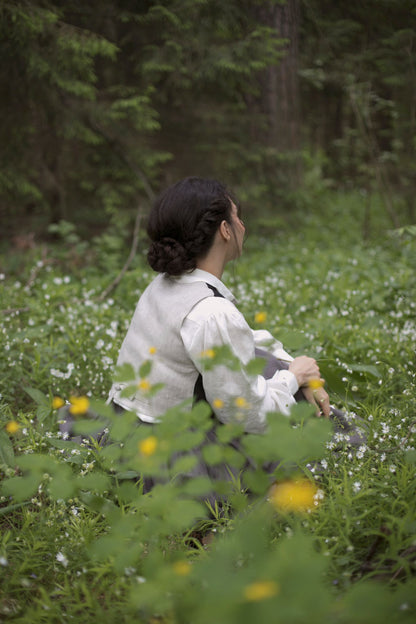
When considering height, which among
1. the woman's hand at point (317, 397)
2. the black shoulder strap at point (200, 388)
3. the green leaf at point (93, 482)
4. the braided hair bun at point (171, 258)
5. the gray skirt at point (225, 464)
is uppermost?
the braided hair bun at point (171, 258)

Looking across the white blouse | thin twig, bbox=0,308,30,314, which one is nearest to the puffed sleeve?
the white blouse

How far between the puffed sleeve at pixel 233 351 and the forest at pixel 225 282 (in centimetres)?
20

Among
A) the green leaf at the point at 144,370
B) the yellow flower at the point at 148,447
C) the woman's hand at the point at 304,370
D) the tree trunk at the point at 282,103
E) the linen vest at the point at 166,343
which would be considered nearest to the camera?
the yellow flower at the point at 148,447

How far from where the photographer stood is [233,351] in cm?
202

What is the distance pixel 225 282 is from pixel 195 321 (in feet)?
9.36

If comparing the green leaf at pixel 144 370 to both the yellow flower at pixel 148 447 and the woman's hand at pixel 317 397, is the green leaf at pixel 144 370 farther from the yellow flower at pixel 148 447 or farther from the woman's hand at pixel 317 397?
the woman's hand at pixel 317 397

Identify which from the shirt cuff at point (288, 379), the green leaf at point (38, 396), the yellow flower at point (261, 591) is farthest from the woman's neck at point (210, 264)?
the yellow flower at point (261, 591)

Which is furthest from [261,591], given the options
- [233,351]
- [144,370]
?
[233,351]

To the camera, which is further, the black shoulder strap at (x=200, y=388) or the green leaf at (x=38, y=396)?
the green leaf at (x=38, y=396)

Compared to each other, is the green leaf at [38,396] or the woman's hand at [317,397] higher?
the woman's hand at [317,397]

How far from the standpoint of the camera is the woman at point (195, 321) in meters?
2.05

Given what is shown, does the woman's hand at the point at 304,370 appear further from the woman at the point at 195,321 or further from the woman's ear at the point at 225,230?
the woman's ear at the point at 225,230

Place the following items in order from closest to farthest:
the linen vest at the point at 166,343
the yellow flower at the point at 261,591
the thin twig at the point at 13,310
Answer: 1. the yellow flower at the point at 261,591
2. the linen vest at the point at 166,343
3. the thin twig at the point at 13,310

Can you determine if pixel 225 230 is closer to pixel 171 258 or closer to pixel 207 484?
pixel 171 258
